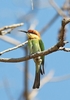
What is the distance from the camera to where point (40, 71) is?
2.08 m

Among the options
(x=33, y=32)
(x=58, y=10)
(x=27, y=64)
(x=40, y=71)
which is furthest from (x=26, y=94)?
(x=33, y=32)

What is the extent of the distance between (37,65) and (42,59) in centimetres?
6

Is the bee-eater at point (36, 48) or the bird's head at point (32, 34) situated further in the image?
the bird's head at point (32, 34)

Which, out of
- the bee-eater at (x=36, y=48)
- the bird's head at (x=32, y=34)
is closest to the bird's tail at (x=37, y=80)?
the bee-eater at (x=36, y=48)

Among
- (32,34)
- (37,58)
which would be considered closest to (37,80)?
(37,58)

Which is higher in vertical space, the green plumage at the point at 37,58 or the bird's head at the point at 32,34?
the bird's head at the point at 32,34

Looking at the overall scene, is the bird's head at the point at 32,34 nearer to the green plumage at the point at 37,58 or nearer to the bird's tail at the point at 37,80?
the green plumage at the point at 37,58

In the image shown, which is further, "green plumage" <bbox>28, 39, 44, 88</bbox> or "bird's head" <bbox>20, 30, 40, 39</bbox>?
"bird's head" <bbox>20, 30, 40, 39</bbox>

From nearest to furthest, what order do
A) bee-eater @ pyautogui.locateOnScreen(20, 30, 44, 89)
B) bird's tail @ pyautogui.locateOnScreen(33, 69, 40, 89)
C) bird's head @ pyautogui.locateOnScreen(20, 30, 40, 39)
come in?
bird's tail @ pyautogui.locateOnScreen(33, 69, 40, 89) < bee-eater @ pyautogui.locateOnScreen(20, 30, 44, 89) < bird's head @ pyautogui.locateOnScreen(20, 30, 40, 39)

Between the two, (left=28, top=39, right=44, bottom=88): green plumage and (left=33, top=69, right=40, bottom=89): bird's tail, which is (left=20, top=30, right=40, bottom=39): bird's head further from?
(left=33, top=69, right=40, bottom=89): bird's tail

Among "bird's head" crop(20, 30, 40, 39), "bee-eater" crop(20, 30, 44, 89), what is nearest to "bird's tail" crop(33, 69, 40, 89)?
"bee-eater" crop(20, 30, 44, 89)

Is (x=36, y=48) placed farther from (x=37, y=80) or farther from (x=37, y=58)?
(x=37, y=80)

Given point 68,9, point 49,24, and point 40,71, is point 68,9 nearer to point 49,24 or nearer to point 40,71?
point 49,24

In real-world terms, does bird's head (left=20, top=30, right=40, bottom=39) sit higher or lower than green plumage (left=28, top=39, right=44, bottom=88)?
higher
